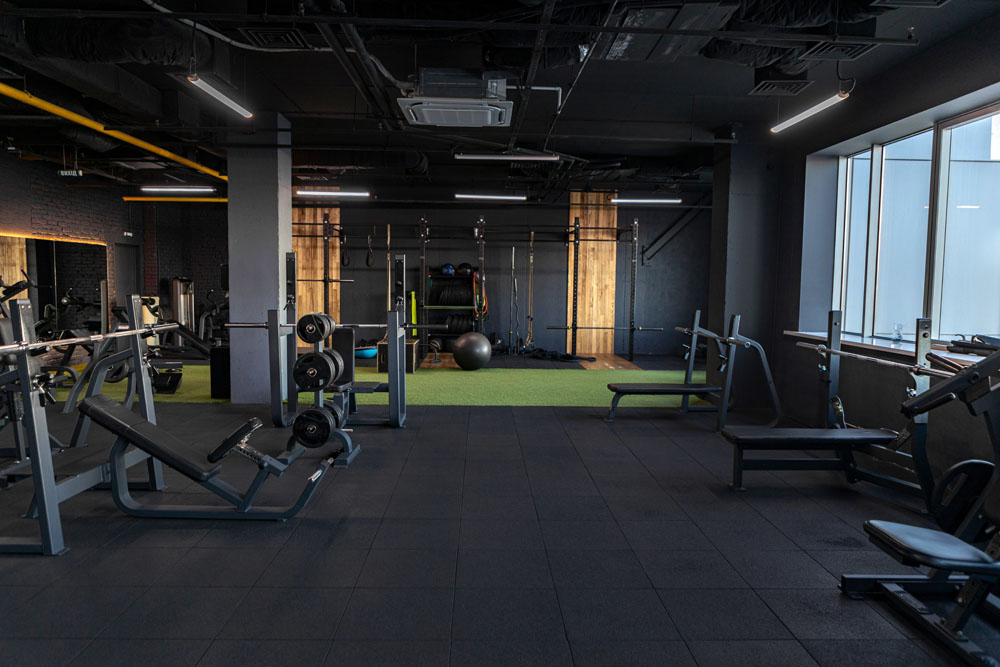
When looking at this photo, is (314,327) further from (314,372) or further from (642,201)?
(642,201)

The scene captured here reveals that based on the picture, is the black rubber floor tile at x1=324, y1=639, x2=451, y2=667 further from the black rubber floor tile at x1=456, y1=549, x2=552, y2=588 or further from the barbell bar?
the barbell bar

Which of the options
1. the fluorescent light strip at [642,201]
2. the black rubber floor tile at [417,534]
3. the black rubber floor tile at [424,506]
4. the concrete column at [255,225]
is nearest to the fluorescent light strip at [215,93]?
the concrete column at [255,225]

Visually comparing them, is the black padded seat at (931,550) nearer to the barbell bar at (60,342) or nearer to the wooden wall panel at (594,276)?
the barbell bar at (60,342)

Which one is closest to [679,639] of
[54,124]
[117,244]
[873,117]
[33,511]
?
[33,511]

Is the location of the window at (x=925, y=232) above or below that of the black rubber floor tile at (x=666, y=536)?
above

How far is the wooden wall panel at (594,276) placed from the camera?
11406 mm

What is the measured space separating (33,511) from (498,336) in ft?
28.8

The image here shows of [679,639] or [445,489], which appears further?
[445,489]

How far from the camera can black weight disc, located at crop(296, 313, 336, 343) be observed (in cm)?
468

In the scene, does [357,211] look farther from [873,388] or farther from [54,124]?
[873,388]

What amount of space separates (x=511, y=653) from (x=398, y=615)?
0.50 m

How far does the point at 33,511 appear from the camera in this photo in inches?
127

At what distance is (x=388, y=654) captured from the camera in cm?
204

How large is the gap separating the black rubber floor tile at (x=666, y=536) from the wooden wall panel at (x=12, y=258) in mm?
8973
